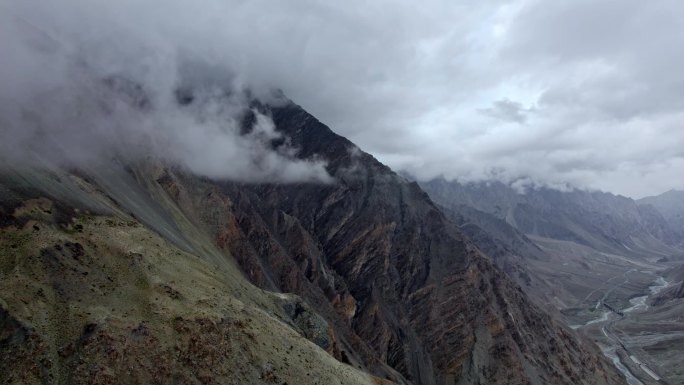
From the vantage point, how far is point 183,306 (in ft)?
212

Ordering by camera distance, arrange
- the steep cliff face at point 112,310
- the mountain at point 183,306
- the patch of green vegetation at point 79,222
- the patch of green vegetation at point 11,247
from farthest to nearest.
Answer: the patch of green vegetation at point 79,222 → the patch of green vegetation at point 11,247 → the mountain at point 183,306 → the steep cliff face at point 112,310

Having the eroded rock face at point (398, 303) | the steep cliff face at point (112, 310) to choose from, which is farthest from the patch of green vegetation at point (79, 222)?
the eroded rock face at point (398, 303)

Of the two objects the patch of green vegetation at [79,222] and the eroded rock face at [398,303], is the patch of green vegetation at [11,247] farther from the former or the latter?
the eroded rock face at [398,303]

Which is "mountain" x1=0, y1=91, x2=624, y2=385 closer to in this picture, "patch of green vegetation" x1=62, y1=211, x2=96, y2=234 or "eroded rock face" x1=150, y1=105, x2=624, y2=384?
"patch of green vegetation" x1=62, y1=211, x2=96, y2=234

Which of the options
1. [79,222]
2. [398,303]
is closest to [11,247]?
[79,222]

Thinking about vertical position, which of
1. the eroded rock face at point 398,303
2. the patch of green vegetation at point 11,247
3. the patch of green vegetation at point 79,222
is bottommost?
the eroded rock face at point 398,303

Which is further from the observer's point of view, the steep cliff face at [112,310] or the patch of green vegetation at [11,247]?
the patch of green vegetation at [11,247]

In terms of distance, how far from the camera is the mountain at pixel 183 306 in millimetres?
53969

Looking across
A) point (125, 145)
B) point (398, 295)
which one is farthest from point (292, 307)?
point (398, 295)

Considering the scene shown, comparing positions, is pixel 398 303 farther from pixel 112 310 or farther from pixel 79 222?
pixel 112 310

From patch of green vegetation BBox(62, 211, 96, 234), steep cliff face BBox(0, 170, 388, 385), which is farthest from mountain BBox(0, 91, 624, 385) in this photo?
patch of green vegetation BBox(62, 211, 96, 234)

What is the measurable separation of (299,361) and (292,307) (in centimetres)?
3139

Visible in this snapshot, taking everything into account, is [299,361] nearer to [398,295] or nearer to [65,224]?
[65,224]

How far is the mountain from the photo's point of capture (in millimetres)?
53969
